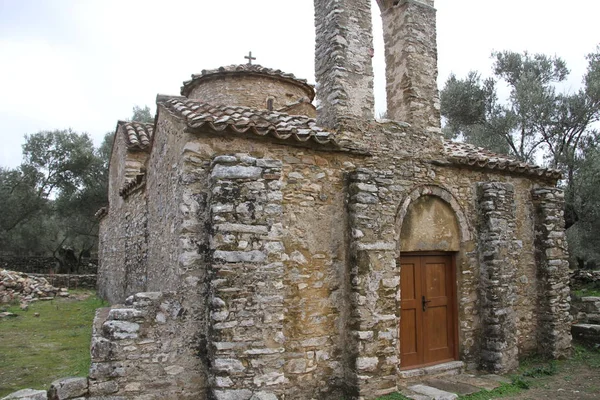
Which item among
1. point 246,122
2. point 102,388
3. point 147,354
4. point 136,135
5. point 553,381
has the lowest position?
point 553,381

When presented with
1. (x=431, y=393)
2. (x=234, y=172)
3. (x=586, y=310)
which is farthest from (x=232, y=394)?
(x=586, y=310)

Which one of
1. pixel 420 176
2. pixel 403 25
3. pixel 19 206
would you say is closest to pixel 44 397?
pixel 420 176

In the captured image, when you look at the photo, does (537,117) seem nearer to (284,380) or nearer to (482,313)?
(482,313)

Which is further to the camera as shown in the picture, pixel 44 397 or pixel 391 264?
pixel 391 264

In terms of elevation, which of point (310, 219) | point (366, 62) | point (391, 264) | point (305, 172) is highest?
point (366, 62)

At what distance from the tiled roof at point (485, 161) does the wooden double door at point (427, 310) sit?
5.55ft

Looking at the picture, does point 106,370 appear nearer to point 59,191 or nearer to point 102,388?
point 102,388

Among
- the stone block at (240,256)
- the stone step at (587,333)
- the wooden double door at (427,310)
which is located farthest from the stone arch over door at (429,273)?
the stone step at (587,333)

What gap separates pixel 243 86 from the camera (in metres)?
11.0

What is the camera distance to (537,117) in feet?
50.8

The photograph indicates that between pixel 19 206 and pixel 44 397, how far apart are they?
23660 millimetres

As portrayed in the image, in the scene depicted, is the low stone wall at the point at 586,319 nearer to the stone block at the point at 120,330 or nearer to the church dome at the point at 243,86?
the church dome at the point at 243,86

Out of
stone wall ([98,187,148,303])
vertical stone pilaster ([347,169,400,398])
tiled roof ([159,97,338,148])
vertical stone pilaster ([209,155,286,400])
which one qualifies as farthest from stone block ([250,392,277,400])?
stone wall ([98,187,148,303])

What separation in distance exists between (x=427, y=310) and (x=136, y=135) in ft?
31.6
